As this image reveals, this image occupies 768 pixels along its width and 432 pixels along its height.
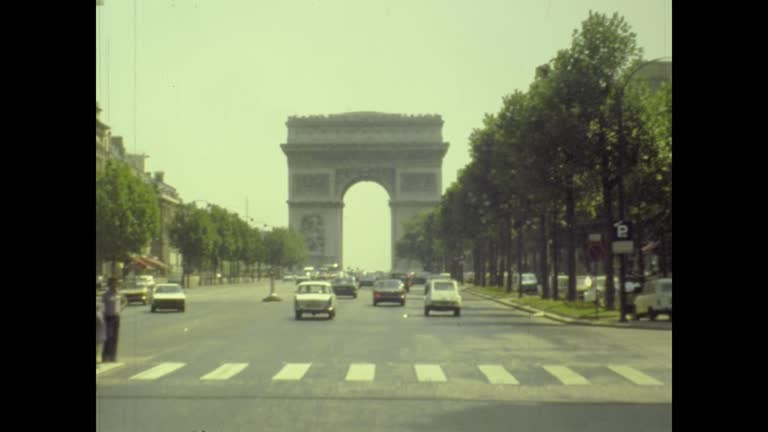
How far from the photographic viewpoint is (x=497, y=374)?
73.2 feet

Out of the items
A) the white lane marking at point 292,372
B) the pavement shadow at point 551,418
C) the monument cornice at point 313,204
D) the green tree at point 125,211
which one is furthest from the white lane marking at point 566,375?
the monument cornice at point 313,204

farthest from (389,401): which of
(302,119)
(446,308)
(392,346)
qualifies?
(302,119)

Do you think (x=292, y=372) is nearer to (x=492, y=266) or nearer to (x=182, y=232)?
(x=492, y=266)

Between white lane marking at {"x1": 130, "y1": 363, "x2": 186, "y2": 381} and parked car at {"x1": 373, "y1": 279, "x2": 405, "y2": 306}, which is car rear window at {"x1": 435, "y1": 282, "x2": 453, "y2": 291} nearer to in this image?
parked car at {"x1": 373, "y1": 279, "x2": 405, "y2": 306}

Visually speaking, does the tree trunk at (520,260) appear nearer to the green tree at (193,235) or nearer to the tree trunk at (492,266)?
the tree trunk at (492,266)

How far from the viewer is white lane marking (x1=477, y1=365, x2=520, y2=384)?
20941mm

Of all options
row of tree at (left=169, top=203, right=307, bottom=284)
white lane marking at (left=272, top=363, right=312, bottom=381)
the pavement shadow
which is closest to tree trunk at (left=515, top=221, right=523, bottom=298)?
row of tree at (left=169, top=203, right=307, bottom=284)

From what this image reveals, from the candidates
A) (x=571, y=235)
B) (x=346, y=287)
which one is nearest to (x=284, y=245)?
(x=346, y=287)
